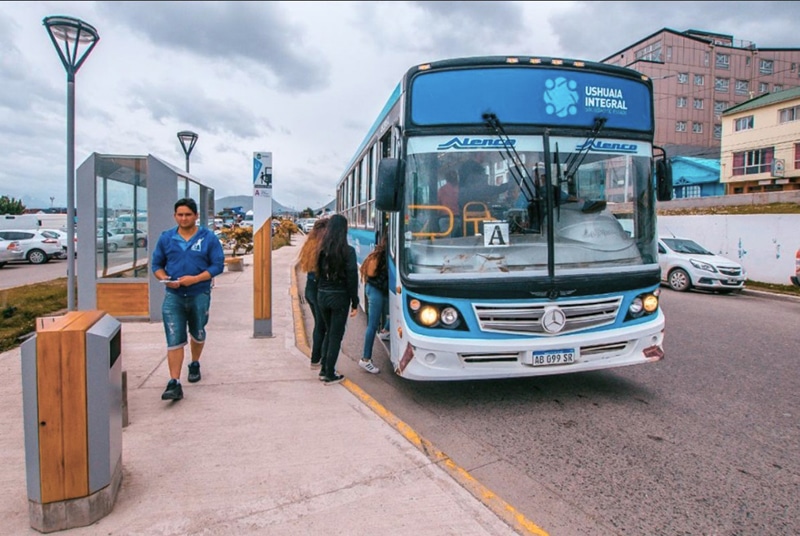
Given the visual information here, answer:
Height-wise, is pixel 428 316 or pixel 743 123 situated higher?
pixel 743 123

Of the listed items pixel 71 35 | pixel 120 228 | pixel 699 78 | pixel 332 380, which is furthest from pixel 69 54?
pixel 699 78

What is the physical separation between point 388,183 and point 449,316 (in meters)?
1.25

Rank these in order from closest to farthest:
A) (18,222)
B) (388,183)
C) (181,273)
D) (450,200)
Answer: (388,183), (450,200), (181,273), (18,222)

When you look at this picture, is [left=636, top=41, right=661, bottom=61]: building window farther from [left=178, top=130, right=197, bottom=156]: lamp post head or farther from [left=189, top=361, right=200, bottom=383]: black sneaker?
[left=189, top=361, right=200, bottom=383]: black sneaker

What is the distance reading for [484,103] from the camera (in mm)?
4863

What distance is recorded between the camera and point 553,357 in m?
4.74

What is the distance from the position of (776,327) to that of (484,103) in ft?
24.9

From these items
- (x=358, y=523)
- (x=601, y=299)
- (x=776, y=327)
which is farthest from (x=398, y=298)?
(x=776, y=327)

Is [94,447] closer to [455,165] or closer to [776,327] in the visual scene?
[455,165]

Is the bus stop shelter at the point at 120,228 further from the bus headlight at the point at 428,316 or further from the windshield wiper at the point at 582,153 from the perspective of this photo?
the windshield wiper at the point at 582,153

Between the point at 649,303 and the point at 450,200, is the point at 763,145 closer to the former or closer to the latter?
the point at 649,303

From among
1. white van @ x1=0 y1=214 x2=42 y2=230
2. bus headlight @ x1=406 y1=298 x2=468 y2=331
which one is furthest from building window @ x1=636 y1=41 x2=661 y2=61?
bus headlight @ x1=406 y1=298 x2=468 y2=331

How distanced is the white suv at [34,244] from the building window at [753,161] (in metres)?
47.3

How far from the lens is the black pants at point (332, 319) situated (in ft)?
17.9
